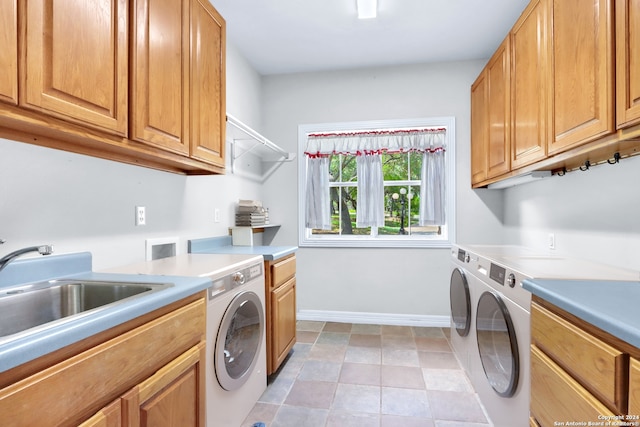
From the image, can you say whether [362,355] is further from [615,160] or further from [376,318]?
[615,160]

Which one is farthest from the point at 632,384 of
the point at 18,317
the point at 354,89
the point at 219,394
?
the point at 354,89

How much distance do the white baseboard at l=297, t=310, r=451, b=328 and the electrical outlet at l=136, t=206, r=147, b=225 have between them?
2150 millimetres

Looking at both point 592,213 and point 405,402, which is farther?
point 405,402

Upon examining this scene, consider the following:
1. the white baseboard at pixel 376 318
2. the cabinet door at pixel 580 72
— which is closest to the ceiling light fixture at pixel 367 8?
the cabinet door at pixel 580 72

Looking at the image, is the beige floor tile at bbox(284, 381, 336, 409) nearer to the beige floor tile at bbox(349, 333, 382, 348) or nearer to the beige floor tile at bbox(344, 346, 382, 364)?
the beige floor tile at bbox(344, 346, 382, 364)

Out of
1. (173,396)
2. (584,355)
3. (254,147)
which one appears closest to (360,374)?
(173,396)

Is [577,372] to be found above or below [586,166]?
below

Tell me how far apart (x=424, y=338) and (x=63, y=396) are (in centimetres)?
283

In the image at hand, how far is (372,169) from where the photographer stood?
344cm

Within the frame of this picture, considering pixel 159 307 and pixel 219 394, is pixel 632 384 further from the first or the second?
pixel 219 394

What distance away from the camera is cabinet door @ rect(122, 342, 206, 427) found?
3.21 feet

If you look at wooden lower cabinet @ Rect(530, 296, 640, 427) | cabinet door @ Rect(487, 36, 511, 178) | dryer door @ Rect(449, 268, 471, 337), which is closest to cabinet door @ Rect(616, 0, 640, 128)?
wooden lower cabinet @ Rect(530, 296, 640, 427)

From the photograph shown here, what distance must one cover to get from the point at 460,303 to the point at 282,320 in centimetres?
132

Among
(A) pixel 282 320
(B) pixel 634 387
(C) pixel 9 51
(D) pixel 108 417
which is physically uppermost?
(C) pixel 9 51
